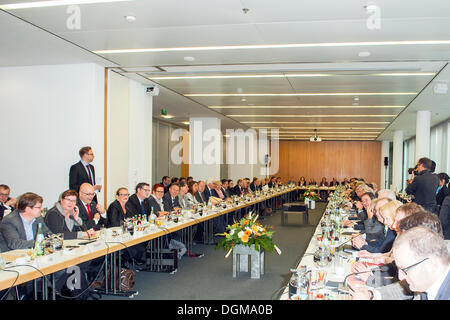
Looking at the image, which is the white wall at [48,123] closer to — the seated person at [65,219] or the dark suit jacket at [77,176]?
the dark suit jacket at [77,176]

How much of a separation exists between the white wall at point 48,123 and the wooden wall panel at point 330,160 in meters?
18.3

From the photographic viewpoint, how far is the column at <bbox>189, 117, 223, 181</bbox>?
1373 centimetres

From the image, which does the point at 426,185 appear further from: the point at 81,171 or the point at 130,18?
the point at 81,171

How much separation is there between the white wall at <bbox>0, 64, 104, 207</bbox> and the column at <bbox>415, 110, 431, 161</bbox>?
879 cm

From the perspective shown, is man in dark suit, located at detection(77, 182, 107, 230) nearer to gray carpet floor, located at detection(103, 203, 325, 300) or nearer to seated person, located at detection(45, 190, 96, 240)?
seated person, located at detection(45, 190, 96, 240)

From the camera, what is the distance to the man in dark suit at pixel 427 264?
1670mm

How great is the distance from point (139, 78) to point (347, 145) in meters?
18.1

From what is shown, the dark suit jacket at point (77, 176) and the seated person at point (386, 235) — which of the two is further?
the dark suit jacket at point (77, 176)

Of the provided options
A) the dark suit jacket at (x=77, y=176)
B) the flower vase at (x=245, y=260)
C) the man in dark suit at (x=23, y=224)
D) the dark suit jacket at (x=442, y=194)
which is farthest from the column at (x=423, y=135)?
the man in dark suit at (x=23, y=224)

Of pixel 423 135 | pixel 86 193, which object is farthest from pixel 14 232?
pixel 423 135

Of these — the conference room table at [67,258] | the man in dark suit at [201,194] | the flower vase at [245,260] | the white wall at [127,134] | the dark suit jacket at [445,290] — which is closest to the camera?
the dark suit jacket at [445,290]

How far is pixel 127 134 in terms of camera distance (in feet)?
26.1

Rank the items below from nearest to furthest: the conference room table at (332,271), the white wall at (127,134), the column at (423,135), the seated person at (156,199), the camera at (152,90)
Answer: the conference room table at (332,271)
the seated person at (156,199)
the white wall at (127,134)
the camera at (152,90)
the column at (423,135)

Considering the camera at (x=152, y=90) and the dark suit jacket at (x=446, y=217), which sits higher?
the camera at (x=152, y=90)
